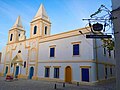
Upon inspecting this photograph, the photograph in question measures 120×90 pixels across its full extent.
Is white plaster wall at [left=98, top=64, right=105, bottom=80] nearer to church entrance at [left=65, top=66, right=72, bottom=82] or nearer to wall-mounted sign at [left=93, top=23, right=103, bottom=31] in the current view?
church entrance at [left=65, top=66, right=72, bottom=82]

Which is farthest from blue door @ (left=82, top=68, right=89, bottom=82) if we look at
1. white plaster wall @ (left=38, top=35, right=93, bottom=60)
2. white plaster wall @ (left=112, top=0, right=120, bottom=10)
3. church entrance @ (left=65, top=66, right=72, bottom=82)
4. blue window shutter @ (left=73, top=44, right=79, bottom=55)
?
white plaster wall @ (left=112, top=0, right=120, bottom=10)

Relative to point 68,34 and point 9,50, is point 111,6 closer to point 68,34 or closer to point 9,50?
point 68,34

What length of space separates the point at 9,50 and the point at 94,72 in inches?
871

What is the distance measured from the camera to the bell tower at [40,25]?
961 inches

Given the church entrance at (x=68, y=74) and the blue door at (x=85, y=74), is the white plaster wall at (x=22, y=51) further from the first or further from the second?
the blue door at (x=85, y=74)

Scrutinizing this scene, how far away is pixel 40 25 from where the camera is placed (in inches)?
966

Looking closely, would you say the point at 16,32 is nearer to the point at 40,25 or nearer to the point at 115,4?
the point at 40,25

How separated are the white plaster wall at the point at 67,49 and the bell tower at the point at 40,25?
10.9 ft

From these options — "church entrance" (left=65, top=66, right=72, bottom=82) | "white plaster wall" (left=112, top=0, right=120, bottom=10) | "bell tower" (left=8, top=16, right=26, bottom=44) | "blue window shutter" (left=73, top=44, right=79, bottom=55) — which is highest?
"bell tower" (left=8, top=16, right=26, bottom=44)

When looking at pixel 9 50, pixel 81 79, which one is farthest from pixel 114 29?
Answer: pixel 9 50

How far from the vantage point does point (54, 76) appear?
1888 centimetres

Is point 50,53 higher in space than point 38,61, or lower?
higher

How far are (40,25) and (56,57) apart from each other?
8565mm

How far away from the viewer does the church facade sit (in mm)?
15984
